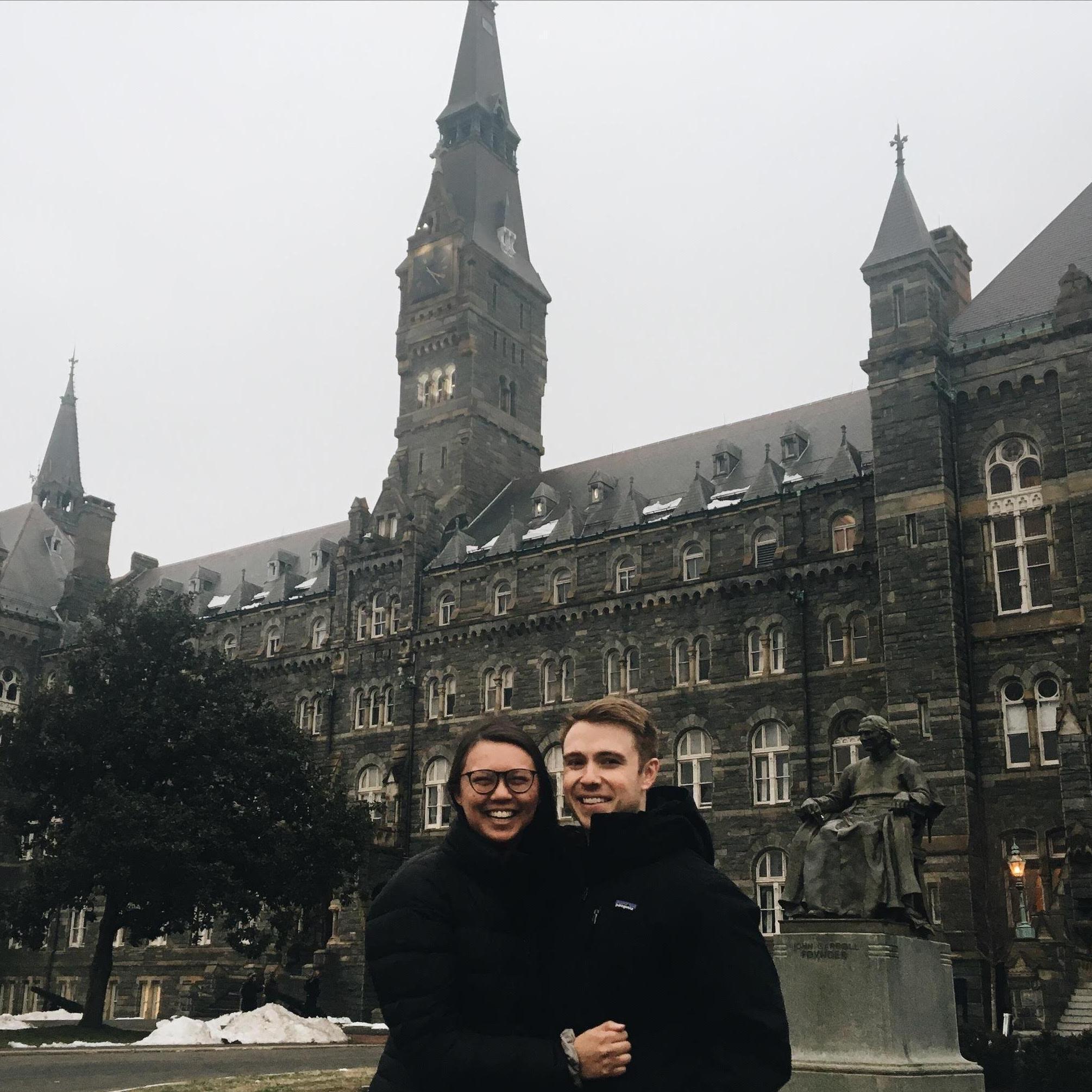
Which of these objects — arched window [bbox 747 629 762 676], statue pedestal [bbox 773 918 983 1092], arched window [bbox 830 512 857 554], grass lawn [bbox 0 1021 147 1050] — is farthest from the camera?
arched window [bbox 747 629 762 676]

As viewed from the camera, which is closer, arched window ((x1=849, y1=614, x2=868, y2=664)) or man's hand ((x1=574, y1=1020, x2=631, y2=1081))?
→ man's hand ((x1=574, y1=1020, x2=631, y2=1081))

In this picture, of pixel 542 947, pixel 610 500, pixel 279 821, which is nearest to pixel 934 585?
pixel 610 500

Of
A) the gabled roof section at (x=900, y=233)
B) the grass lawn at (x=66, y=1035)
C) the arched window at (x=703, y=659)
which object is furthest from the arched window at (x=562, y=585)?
the grass lawn at (x=66, y=1035)

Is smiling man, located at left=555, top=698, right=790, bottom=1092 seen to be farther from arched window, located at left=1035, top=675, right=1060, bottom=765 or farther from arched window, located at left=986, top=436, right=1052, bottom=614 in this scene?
arched window, located at left=986, top=436, right=1052, bottom=614

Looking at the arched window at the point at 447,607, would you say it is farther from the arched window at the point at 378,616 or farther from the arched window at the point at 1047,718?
the arched window at the point at 1047,718

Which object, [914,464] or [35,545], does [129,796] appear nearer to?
[914,464]

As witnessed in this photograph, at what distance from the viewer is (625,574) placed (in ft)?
147

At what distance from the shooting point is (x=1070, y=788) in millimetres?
32406

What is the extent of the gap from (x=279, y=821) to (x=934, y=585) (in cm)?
2041

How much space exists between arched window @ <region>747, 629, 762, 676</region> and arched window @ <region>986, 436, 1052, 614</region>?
792 centimetres

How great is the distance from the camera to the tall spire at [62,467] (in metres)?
84.1

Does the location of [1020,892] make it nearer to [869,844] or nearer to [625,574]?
[625,574]

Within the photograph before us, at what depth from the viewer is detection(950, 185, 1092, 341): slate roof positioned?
38.2 meters

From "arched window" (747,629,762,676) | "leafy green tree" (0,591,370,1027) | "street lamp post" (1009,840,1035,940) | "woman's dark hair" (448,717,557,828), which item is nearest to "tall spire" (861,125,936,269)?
"arched window" (747,629,762,676)
